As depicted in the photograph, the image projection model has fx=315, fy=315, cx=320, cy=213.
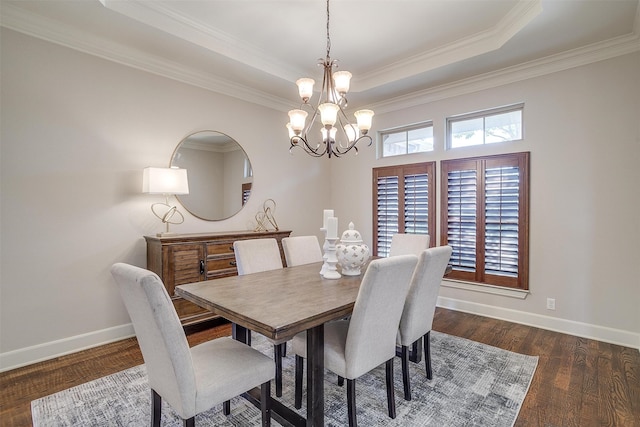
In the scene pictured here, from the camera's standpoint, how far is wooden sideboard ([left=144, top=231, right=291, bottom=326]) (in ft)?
9.82

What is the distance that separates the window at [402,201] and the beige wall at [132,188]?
29.3 inches

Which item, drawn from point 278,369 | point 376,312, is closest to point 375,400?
point 278,369

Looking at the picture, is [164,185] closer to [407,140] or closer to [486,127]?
[407,140]

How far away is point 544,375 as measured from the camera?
7.82 feet

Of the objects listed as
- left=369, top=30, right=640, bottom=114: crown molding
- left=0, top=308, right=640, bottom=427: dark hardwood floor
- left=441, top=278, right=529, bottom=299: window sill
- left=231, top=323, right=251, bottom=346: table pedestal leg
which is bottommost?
left=0, top=308, right=640, bottom=427: dark hardwood floor

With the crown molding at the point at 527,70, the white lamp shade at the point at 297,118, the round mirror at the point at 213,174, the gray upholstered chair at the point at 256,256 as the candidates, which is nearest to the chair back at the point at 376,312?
the gray upholstered chair at the point at 256,256

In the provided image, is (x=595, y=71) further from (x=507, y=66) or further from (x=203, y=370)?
(x=203, y=370)

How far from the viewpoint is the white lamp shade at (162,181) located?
3012 millimetres

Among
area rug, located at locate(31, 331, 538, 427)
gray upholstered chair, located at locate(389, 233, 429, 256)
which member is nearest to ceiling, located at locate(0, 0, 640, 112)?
gray upholstered chair, located at locate(389, 233, 429, 256)

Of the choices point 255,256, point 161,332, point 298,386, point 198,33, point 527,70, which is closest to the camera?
point 161,332

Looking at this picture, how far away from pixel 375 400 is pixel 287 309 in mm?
1038

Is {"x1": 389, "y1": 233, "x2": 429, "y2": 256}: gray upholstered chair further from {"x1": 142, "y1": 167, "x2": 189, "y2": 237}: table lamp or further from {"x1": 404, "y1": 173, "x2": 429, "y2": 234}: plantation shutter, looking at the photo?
{"x1": 142, "y1": 167, "x2": 189, "y2": 237}: table lamp

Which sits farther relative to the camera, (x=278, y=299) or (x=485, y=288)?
(x=485, y=288)

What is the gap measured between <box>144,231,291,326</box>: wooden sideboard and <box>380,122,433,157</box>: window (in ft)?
8.67
